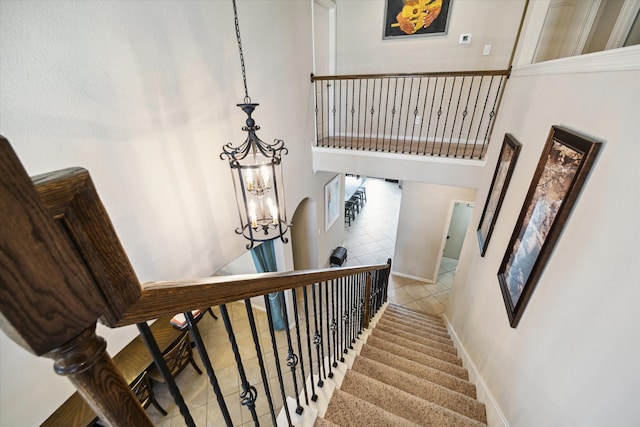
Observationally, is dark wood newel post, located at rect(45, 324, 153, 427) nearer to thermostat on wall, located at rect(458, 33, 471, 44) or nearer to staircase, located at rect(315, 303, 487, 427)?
staircase, located at rect(315, 303, 487, 427)

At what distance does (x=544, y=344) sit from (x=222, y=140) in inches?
110

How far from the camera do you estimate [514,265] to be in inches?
71.9

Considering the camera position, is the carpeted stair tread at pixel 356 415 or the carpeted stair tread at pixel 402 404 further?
the carpeted stair tread at pixel 402 404

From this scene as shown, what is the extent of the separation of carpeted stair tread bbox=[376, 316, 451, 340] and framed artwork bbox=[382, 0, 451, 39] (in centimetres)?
449

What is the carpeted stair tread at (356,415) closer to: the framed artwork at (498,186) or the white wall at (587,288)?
the white wall at (587,288)

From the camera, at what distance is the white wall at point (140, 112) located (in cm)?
140

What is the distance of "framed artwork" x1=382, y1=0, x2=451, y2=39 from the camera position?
4121mm

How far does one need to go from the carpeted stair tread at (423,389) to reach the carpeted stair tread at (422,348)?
76 cm

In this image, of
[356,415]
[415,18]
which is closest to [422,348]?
[356,415]

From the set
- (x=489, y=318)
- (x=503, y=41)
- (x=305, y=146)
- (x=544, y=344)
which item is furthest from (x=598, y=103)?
(x=503, y=41)

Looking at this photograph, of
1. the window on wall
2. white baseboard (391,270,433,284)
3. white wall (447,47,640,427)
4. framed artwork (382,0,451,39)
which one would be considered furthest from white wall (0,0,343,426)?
white baseboard (391,270,433,284)

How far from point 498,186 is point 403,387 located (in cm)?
198

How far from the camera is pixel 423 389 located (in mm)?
1988

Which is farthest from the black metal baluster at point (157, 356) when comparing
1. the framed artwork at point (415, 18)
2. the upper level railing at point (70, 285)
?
the framed artwork at point (415, 18)
